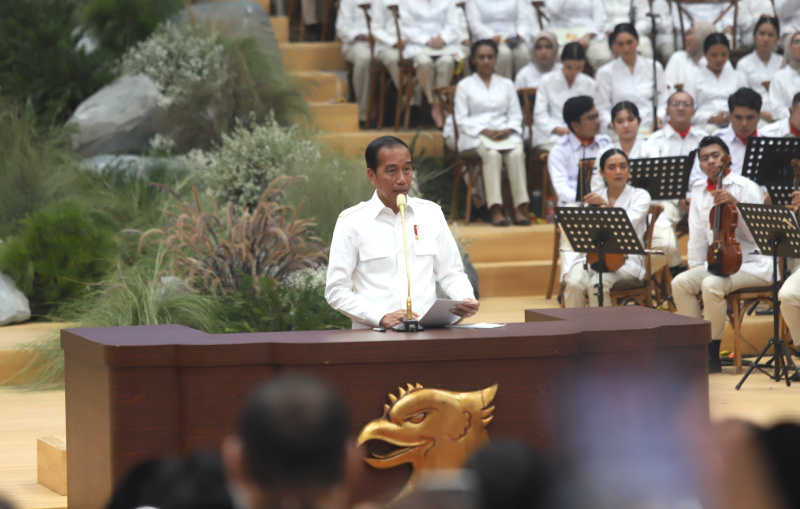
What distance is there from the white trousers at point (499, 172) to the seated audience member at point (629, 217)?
7.26 feet

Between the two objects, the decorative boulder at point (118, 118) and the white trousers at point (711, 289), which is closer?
the white trousers at point (711, 289)

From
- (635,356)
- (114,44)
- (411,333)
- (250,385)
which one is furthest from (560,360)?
(114,44)

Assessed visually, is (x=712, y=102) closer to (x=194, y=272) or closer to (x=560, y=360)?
(x=194, y=272)

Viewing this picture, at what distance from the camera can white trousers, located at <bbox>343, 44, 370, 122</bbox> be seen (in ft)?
35.0

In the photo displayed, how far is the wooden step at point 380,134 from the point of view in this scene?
9.60 meters

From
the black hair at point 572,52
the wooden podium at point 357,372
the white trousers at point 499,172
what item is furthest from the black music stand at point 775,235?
the black hair at point 572,52

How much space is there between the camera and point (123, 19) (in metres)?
10.6

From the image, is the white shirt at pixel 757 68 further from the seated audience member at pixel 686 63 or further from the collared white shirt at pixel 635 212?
the collared white shirt at pixel 635 212

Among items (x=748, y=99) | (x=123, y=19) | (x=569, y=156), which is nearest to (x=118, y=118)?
(x=123, y=19)

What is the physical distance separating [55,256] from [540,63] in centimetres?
486

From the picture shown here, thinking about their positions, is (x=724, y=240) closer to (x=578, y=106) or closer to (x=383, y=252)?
(x=578, y=106)

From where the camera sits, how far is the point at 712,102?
9.56 metres

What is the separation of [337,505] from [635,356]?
239 cm

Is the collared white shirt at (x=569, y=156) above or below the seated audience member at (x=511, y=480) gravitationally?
above
